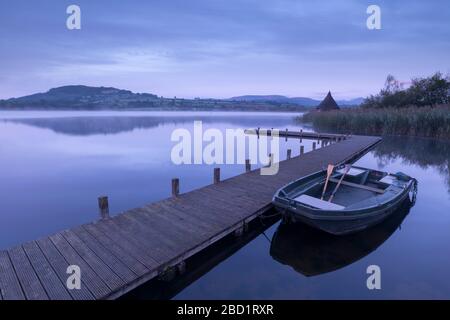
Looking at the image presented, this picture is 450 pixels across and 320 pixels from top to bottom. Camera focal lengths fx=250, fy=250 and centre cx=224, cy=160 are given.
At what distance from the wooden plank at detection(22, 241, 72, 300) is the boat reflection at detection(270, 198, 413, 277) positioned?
3761mm

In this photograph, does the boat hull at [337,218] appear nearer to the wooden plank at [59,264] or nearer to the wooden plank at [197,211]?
the wooden plank at [197,211]

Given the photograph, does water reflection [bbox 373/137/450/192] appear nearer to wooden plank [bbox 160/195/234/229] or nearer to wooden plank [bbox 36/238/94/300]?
wooden plank [bbox 160/195/234/229]

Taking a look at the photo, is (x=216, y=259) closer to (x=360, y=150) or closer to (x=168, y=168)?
(x=168, y=168)

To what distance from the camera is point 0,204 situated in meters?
8.10

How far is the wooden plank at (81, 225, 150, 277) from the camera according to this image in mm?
3674

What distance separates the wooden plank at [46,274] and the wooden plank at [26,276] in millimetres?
47

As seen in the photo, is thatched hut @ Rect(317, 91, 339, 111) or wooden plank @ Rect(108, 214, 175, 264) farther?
thatched hut @ Rect(317, 91, 339, 111)

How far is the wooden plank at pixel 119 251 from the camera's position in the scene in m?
3.67

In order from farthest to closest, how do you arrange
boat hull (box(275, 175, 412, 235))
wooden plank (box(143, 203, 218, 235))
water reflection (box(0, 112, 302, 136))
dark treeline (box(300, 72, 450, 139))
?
water reflection (box(0, 112, 302, 136)) < dark treeline (box(300, 72, 450, 139)) < boat hull (box(275, 175, 412, 235)) < wooden plank (box(143, 203, 218, 235))

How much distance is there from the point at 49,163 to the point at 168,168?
7070 mm

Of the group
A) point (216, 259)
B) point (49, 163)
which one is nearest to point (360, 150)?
point (216, 259)
